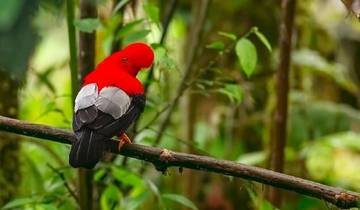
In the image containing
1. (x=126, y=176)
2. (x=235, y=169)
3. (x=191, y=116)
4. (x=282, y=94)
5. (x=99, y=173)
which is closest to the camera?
(x=235, y=169)

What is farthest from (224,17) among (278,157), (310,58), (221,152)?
(278,157)

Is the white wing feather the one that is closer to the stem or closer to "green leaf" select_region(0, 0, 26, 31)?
the stem

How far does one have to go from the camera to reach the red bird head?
1.81m

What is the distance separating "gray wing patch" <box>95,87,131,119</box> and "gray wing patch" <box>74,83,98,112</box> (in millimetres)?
15

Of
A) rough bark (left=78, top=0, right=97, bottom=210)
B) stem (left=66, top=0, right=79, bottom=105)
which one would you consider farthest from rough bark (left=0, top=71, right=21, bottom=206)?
stem (left=66, top=0, right=79, bottom=105)

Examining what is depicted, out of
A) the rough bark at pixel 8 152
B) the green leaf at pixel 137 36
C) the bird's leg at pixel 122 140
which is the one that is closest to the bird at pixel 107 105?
the bird's leg at pixel 122 140

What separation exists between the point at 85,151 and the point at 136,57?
0.46 m

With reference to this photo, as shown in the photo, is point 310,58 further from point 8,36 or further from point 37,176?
point 8,36

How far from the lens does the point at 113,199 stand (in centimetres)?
211

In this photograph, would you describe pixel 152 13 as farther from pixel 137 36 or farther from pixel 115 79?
pixel 115 79

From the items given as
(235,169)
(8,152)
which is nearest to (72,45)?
(235,169)

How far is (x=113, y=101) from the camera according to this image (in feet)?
5.38

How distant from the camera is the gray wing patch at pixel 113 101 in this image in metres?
1.60

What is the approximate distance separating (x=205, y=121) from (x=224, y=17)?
74 centimetres
